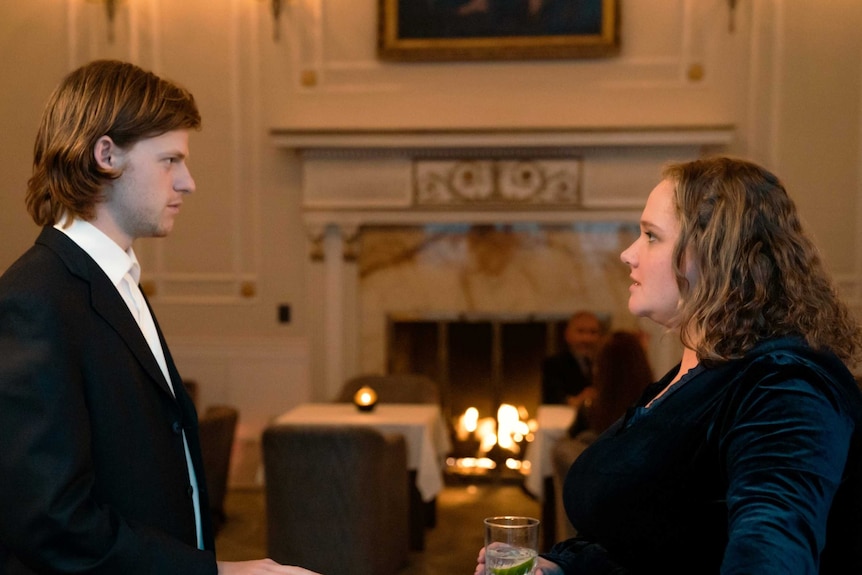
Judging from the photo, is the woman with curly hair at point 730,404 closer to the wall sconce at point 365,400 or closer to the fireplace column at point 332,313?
the wall sconce at point 365,400

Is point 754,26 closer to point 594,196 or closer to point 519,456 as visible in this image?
point 594,196

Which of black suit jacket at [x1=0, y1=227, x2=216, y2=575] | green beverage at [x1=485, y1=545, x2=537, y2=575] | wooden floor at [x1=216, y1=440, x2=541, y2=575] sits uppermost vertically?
black suit jacket at [x1=0, y1=227, x2=216, y2=575]

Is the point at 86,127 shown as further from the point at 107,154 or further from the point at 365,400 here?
the point at 365,400

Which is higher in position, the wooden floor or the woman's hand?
the woman's hand

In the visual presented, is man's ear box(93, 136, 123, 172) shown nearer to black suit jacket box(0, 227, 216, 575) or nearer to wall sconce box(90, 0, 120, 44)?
black suit jacket box(0, 227, 216, 575)

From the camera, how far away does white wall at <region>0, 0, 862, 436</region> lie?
6.08 metres

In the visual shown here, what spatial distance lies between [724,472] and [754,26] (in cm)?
529

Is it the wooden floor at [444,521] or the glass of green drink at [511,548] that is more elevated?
the glass of green drink at [511,548]

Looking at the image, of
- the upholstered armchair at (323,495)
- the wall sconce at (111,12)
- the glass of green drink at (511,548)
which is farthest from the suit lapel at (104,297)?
the wall sconce at (111,12)

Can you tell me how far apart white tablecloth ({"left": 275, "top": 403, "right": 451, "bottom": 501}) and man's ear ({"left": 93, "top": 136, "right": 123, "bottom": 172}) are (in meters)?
3.26

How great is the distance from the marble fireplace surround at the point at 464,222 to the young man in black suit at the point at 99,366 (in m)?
4.33

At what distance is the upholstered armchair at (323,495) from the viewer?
4.21m

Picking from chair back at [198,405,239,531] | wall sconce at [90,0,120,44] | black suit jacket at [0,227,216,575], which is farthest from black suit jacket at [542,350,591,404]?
black suit jacket at [0,227,216,575]

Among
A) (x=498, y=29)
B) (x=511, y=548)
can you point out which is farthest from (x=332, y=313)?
(x=511, y=548)
